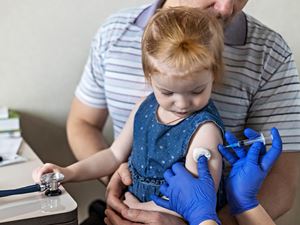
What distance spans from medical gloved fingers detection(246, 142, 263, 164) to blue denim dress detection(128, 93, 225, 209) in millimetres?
77

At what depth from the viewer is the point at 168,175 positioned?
1151 mm

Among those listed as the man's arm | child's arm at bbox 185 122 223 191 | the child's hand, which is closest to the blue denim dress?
child's arm at bbox 185 122 223 191

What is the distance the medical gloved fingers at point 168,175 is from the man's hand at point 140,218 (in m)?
0.09

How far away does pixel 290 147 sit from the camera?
4.53 ft

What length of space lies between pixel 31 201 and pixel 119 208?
236 millimetres

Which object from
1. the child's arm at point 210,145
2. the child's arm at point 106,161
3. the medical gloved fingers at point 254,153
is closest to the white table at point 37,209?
the child's arm at point 106,161

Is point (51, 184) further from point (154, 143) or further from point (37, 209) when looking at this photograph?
point (154, 143)

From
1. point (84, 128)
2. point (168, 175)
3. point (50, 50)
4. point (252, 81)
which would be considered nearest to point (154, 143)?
point (168, 175)

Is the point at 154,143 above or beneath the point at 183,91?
beneath

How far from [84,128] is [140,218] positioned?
1.56 ft

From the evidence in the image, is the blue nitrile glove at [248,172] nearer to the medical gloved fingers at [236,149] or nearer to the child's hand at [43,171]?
the medical gloved fingers at [236,149]

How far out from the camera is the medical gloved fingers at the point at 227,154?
113cm

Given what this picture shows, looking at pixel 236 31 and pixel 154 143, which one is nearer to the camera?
pixel 154 143

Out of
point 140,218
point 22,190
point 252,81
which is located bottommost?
point 140,218
